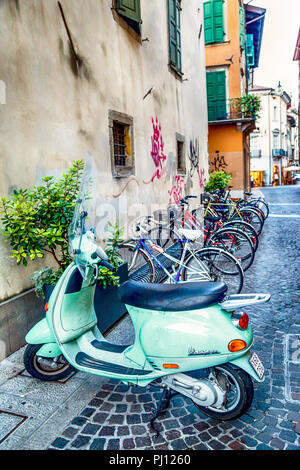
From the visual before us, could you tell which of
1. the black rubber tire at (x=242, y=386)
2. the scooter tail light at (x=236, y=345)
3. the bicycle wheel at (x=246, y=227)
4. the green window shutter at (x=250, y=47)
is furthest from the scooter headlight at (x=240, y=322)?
the green window shutter at (x=250, y=47)

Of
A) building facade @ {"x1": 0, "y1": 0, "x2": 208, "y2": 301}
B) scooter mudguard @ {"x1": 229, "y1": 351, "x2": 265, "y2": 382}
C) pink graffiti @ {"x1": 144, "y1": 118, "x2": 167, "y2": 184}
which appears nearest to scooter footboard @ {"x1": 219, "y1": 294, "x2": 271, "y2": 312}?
scooter mudguard @ {"x1": 229, "y1": 351, "x2": 265, "y2": 382}

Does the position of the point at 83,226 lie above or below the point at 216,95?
below

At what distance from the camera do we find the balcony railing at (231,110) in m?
17.8

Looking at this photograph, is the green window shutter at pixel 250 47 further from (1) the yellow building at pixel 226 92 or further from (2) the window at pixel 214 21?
(2) the window at pixel 214 21

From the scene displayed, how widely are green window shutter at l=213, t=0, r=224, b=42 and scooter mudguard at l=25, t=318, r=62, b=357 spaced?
18343 mm

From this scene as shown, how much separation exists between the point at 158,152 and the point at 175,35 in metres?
3.56

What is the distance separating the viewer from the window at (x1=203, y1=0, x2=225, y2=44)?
17.6 m

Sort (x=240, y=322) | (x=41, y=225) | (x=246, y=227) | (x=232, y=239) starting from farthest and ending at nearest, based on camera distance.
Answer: (x=246, y=227), (x=232, y=239), (x=41, y=225), (x=240, y=322)

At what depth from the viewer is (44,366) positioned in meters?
3.29

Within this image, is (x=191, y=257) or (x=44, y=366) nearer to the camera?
(x=44, y=366)

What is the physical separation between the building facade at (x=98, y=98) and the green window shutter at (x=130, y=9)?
0.02 metres

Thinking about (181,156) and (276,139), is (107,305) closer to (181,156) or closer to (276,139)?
(181,156)

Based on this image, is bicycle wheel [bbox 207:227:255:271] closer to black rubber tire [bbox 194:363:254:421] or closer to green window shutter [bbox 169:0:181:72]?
black rubber tire [bbox 194:363:254:421]

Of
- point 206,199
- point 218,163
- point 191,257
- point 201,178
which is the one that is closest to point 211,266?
point 191,257
